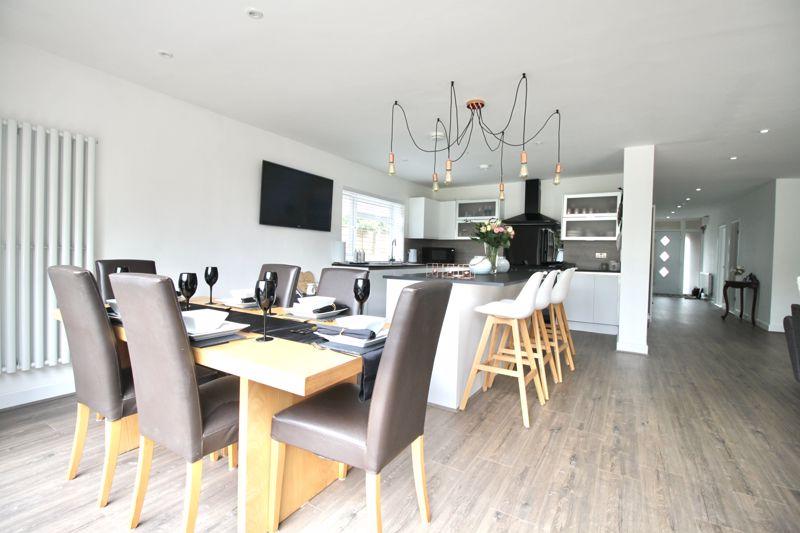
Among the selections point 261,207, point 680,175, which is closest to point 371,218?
point 261,207

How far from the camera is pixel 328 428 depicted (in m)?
1.36

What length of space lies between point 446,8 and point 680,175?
5.55m

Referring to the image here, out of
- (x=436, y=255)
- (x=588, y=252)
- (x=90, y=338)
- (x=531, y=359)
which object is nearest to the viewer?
(x=90, y=338)

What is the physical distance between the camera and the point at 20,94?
2598 millimetres

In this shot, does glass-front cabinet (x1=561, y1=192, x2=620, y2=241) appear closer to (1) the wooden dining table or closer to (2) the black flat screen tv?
(2) the black flat screen tv

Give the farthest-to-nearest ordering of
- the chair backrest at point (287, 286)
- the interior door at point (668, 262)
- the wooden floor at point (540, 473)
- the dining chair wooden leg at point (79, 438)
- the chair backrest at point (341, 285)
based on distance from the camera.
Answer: the interior door at point (668, 262), the chair backrest at point (287, 286), the chair backrest at point (341, 285), the dining chair wooden leg at point (79, 438), the wooden floor at point (540, 473)

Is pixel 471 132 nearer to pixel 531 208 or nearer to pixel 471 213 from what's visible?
pixel 531 208

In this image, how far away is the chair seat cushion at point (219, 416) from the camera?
53.9 inches

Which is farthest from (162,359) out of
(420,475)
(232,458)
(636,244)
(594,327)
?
(594,327)

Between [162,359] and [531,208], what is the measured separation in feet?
20.2

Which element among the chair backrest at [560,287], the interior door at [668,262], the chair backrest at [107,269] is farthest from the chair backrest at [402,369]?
the interior door at [668,262]

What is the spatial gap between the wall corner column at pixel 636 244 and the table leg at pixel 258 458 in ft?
14.2

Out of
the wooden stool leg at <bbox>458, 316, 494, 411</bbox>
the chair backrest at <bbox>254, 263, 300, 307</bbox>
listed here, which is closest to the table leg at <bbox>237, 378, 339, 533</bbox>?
the chair backrest at <bbox>254, 263, 300, 307</bbox>

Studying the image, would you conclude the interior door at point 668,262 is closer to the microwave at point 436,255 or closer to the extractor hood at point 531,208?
the extractor hood at point 531,208
